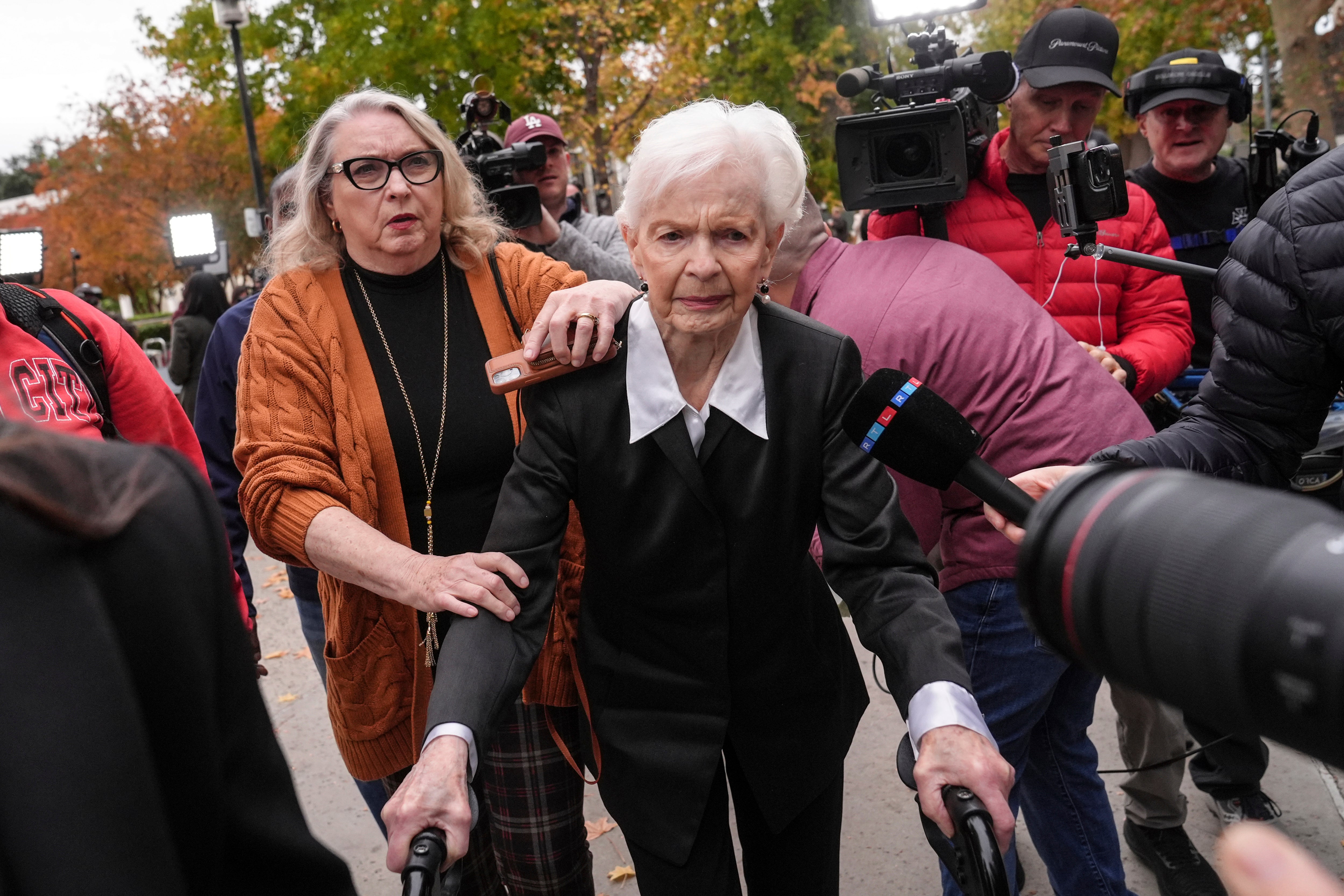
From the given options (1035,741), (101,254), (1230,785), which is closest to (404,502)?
(1035,741)

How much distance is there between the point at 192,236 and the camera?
29.6 feet

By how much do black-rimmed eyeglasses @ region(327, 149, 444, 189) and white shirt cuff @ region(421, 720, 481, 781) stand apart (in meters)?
1.26

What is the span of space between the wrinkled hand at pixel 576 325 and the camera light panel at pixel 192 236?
25.6ft

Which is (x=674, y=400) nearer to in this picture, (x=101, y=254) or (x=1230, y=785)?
(x=1230, y=785)

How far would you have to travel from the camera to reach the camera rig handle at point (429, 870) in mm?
1407

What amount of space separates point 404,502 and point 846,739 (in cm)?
108

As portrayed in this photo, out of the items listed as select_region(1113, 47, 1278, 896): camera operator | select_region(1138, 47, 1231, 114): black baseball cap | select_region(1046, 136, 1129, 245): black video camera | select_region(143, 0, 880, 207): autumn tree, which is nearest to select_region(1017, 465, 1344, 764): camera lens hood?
select_region(1046, 136, 1129, 245): black video camera

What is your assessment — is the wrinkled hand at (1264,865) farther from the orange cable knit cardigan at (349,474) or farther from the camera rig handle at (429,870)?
the orange cable knit cardigan at (349,474)

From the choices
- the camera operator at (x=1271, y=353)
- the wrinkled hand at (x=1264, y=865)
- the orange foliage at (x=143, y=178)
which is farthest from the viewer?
the orange foliage at (x=143, y=178)

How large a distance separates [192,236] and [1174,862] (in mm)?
8505

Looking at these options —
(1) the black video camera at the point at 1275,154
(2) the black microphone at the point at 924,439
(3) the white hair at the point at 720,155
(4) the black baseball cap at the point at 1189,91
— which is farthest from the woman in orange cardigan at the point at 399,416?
(1) the black video camera at the point at 1275,154

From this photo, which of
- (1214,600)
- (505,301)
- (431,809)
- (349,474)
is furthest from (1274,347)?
(349,474)

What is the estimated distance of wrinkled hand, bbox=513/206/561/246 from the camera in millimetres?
3932

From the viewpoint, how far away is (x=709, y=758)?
6.82ft
